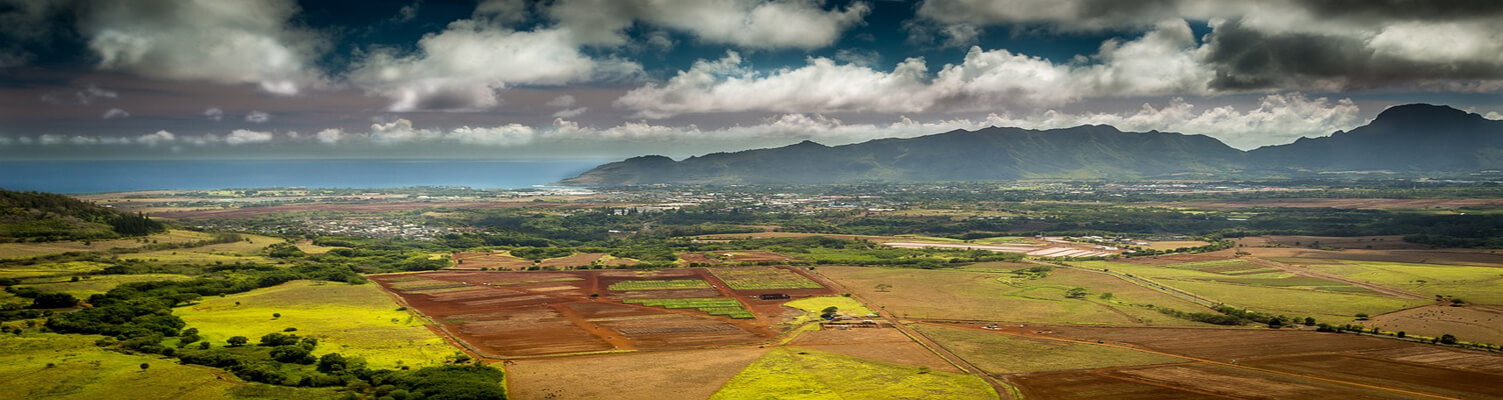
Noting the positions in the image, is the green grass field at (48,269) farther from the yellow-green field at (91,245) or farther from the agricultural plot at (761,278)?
the agricultural plot at (761,278)

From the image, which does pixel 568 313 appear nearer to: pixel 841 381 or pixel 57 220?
pixel 841 381

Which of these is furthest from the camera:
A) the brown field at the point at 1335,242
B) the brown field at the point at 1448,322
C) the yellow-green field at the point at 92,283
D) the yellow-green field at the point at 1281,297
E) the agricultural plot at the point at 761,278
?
the brown field at the point at 1335,242

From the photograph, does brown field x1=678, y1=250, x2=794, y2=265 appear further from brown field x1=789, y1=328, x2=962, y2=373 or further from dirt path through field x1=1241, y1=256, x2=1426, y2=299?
dirt path through field x1=1241, y1=256, x2=1426, y2=299

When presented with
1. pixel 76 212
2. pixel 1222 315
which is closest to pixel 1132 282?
pixel 1222 315

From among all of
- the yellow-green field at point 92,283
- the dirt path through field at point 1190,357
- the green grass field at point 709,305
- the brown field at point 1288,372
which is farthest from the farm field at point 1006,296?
the yellow-green field at point 92,283

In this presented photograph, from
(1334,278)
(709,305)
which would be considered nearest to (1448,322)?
(1334,278)

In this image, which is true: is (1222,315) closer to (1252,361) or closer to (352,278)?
(1252,361)
